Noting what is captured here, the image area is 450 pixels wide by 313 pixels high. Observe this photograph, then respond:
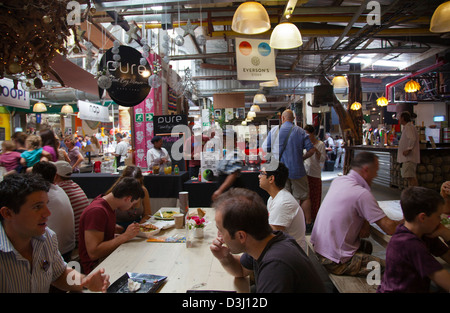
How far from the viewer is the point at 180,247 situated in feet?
7.87

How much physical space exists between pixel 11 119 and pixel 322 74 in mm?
13626

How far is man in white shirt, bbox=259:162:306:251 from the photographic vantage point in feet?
8.10

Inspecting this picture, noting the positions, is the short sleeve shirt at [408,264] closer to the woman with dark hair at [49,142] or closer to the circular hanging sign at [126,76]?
the circular hanging sign at [126,76]

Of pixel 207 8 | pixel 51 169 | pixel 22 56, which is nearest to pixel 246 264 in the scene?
pixel 22 56

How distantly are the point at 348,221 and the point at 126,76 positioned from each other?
4.01 metres

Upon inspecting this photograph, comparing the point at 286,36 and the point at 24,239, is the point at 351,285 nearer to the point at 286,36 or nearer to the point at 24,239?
the point at 24,239

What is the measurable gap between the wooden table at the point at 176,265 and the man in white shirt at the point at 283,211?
2.01 feet

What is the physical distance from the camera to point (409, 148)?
662cm

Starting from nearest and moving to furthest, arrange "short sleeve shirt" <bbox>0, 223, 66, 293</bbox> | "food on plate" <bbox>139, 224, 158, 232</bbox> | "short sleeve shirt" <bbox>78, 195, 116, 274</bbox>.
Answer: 1. "short sleeve shirt" <bbox>0, 223, 66, 293</bbox>
2. "short sleeve shirt" <bbox>78, 195, 116, 274</bbox>
3. "food on plate" <bbox>139, 224, 158, 232</bbox>

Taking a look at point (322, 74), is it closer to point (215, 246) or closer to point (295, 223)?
point (295, 223)

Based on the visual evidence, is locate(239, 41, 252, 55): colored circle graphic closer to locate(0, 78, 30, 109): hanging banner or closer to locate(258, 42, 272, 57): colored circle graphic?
locate(258, 42, 272, 57): colored circle graphic

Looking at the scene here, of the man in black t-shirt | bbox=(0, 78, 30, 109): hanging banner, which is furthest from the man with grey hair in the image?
bbox=(0, 78, 30, 109): hanging banner

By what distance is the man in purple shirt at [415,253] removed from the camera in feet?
5.30

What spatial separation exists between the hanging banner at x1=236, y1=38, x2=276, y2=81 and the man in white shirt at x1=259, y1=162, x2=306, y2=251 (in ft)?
12.2
